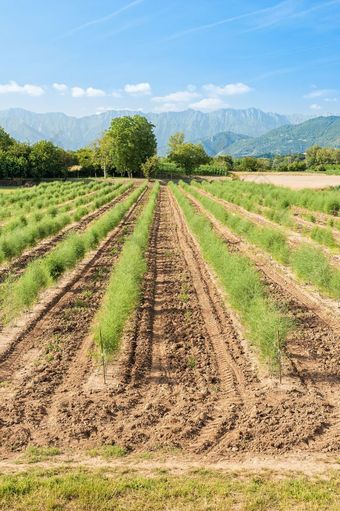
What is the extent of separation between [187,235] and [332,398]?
15.4 m

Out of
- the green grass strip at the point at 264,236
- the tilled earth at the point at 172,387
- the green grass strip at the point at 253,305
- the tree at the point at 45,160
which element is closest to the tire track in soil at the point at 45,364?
the tilled earth at the point at 172,387

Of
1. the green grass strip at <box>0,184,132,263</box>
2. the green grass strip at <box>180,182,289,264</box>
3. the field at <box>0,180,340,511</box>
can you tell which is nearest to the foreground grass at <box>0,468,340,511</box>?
the field at <box>0,180,340,511</box>

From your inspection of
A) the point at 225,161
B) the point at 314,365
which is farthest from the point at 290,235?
the point at 225,161

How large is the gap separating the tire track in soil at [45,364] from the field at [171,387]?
0.10 feet

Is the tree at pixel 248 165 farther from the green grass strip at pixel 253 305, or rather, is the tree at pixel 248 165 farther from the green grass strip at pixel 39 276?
the green grass strip at pixel 253 305

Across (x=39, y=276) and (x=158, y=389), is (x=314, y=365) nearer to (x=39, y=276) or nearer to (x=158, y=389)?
(x=158, y=389)

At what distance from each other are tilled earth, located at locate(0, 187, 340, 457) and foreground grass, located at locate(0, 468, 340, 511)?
28.1 inches

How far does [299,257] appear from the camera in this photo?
1338 cm

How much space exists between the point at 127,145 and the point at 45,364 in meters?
66.4

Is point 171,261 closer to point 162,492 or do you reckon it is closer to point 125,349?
point 125,349

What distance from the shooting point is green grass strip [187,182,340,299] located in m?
12.1

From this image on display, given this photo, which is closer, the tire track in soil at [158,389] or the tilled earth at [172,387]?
the tilled earth at [172,387]

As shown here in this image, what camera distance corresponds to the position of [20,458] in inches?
229

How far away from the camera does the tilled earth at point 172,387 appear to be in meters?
6.31
